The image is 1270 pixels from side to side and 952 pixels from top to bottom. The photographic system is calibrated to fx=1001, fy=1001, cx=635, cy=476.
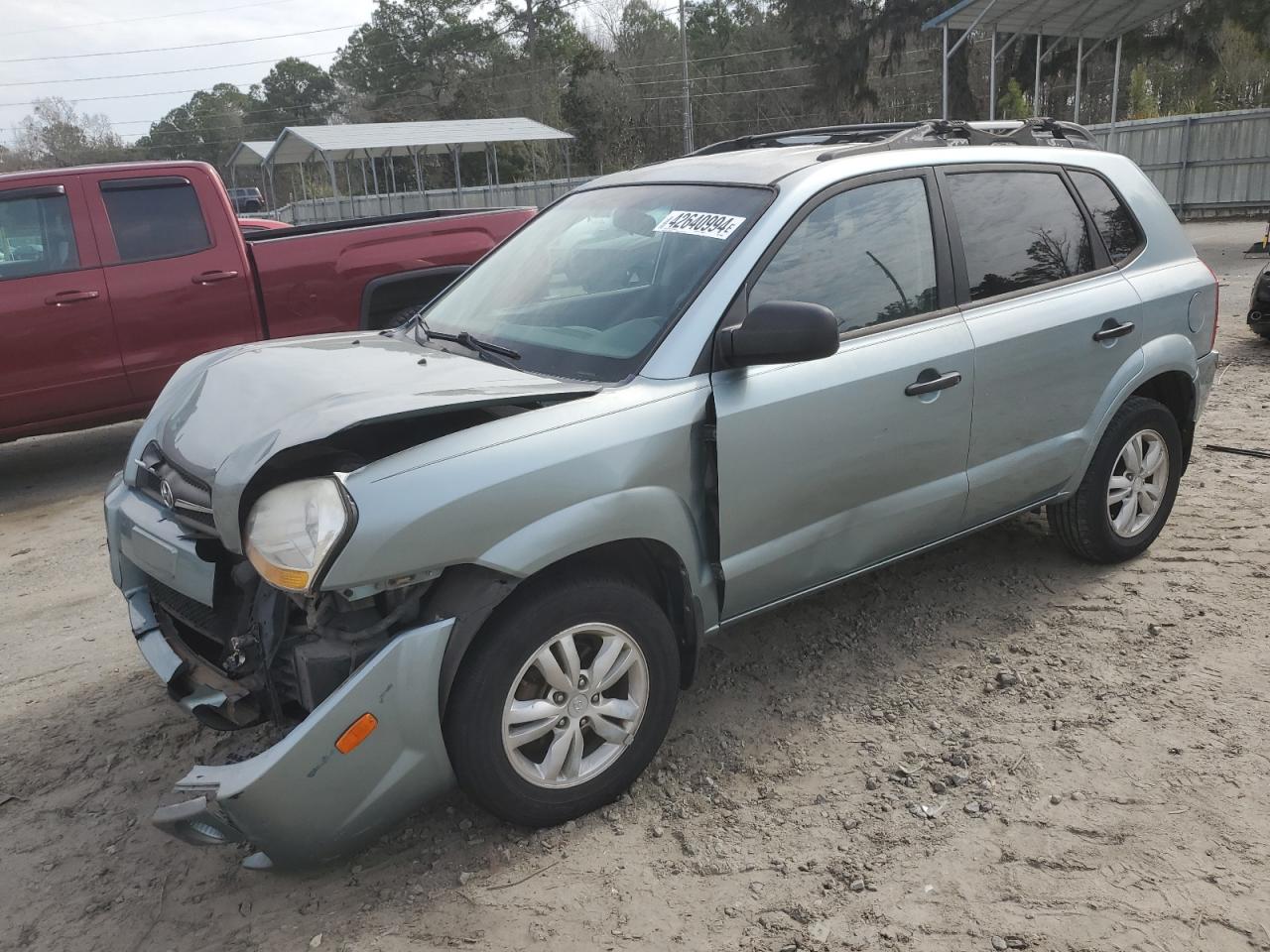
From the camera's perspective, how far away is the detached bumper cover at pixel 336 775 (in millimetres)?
2322

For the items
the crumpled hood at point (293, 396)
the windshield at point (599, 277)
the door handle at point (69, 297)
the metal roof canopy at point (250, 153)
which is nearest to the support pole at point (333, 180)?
the metal roof canopy at point (250, 153)

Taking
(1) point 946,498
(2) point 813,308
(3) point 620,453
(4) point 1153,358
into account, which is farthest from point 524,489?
(4) point 1153,358

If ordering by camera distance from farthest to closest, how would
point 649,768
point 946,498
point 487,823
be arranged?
point 946,498 → point 649,768 → point 487,823

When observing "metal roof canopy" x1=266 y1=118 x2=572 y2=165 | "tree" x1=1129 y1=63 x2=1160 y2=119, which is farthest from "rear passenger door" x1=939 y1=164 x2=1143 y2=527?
"metal roof canopy" x1=266 y1=118 x2=572 y2=165

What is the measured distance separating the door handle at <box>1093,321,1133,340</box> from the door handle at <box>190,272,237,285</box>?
5.45 metres

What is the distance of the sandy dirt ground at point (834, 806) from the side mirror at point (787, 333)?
128 centimetres

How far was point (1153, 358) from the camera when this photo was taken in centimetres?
415

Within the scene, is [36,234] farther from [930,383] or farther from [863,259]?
[930,383]

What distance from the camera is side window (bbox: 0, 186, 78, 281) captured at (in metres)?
6.31

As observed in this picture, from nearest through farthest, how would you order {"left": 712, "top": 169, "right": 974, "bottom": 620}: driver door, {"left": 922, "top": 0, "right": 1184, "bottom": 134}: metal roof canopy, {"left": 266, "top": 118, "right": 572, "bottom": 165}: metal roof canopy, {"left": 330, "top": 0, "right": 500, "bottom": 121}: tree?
1. {"left": 712, "top": 169, "right": 974, "bottom": 620}: driver door
2. {"left": 922, "top": 0, "right": 1184, "bottom": 134}: metal roof canopy
3. {"left": 266, "top": 118, "right": 572, "bottom": 165}: metal roof canopy
4. {"left": 330, "top": 0, "right": 500, "bottom": 121}: tree

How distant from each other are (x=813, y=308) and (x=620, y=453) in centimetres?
68

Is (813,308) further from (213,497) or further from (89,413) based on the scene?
(89,413)

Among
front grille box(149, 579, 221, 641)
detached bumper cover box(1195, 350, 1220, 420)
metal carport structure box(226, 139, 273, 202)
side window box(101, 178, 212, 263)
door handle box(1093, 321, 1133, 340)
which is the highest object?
metal carport structure box(226, 139, 273, 202)

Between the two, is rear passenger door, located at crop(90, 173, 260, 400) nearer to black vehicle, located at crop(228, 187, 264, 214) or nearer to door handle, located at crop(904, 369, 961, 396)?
door handle, located at crop(904, 369, 961, 396)
